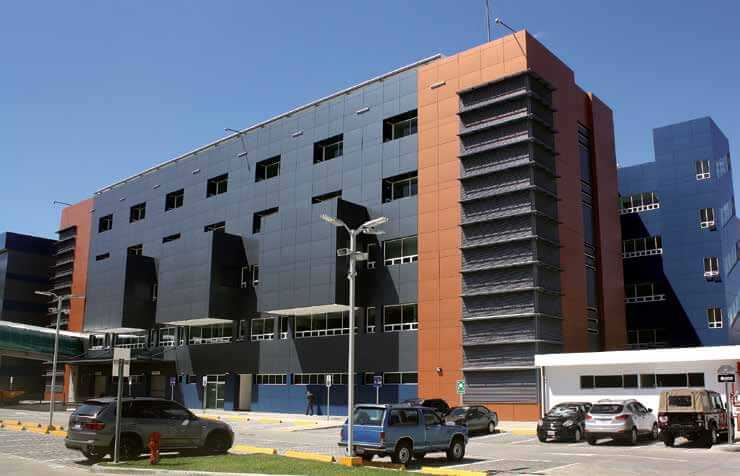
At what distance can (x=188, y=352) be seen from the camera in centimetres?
6944

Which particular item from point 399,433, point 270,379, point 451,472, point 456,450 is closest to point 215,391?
point 270,379

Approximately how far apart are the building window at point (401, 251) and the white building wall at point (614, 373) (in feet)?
44.9

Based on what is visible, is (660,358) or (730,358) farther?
(660,358)

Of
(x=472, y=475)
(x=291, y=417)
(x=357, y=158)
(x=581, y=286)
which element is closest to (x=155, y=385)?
(x=291, y=417)

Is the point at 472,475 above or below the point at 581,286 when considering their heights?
below

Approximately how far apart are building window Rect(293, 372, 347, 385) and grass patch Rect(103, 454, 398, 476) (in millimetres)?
32755

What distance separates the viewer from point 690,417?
28.0 m

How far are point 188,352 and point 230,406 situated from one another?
28.4 feet

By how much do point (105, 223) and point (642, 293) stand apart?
6268 centimetres

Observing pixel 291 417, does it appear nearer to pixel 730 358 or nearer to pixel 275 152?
pixel 275 152

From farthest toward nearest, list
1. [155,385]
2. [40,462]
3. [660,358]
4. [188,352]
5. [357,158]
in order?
[155,385], [188,352], [357,158], [660,358], [40,462]

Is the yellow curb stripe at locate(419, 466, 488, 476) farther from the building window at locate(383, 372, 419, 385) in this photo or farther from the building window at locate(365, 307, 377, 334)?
the building window at locate(365, 307, 377, 334)

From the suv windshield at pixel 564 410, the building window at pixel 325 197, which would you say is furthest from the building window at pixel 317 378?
the suv windshield at pixel 564 410

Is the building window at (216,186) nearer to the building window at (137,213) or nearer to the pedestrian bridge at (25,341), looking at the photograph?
the building window at (137,213)
